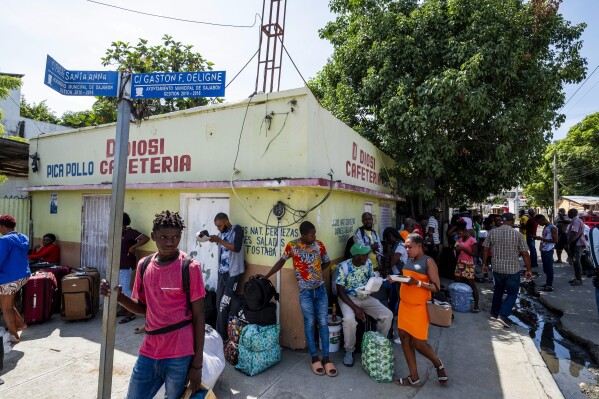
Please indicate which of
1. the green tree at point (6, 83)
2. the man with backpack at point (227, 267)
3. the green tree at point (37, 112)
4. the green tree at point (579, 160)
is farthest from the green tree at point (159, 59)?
the green tree at point (579, 160)

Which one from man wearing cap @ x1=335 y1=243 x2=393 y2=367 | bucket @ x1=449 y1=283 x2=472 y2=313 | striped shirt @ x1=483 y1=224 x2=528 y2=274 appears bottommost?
bucket @ x1=449 y1=283 x2=472 y2=313

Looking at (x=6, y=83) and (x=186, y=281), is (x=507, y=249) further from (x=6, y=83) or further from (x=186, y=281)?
(x=6, y=83)

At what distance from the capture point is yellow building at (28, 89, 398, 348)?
484 centimetres

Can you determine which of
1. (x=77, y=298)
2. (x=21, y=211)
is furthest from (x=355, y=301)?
(x=21, y=211)

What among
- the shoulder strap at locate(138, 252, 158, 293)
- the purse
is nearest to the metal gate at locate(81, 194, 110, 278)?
the shoulder strap at locate(138, 252, 158, 293)

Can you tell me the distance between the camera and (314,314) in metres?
4.26

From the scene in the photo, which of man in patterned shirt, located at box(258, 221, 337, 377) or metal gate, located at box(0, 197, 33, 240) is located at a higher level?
metal gate, located at box(0, 197, 33, 240)

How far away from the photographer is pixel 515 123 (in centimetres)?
747

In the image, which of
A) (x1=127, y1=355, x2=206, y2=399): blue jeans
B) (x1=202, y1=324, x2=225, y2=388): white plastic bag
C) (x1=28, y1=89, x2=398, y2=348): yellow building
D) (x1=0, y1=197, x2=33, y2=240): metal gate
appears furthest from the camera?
(x1=0, y1=197, x2=33, y2=240): metal gate

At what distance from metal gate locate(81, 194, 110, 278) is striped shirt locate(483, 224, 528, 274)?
25.9ft


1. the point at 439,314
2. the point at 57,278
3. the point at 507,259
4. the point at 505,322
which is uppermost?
the point at 507,259

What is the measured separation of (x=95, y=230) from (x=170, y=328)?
6108 mm

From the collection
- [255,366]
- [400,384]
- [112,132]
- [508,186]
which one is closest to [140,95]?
[255,366]

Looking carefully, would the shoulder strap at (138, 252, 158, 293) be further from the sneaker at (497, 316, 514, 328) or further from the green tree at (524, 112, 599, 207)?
the green tree at (524, 112, 599, 207)
